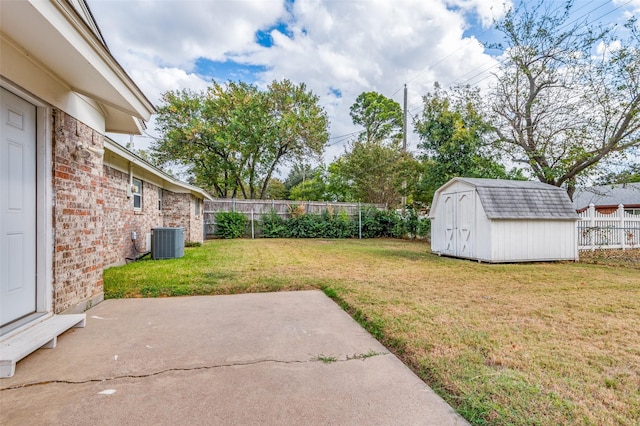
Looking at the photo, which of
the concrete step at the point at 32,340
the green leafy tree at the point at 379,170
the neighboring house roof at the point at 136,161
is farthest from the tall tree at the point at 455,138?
the concrete step at the point at 32,340

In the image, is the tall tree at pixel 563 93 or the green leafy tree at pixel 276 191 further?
the green leafy tree at pixel 276 191

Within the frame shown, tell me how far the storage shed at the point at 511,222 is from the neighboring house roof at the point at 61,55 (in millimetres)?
8163

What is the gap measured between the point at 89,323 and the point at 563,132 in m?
13.5

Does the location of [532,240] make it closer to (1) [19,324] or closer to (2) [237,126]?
(1) [19,324]

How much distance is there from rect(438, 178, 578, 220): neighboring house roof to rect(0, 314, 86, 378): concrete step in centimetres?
854

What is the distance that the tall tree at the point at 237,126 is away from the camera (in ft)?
60.0

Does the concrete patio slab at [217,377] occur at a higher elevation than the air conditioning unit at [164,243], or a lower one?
lower

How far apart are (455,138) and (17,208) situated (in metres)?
13.1

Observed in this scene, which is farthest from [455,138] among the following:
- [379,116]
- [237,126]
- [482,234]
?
[379,116]

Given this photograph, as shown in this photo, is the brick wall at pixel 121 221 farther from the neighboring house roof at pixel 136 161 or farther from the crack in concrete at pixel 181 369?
the crack in concrete at pixel 181 369

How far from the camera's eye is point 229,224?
597 inches

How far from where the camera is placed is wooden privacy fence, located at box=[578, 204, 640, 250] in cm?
1070

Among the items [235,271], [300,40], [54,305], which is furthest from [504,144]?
[54,305]

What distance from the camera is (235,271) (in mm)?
6371
